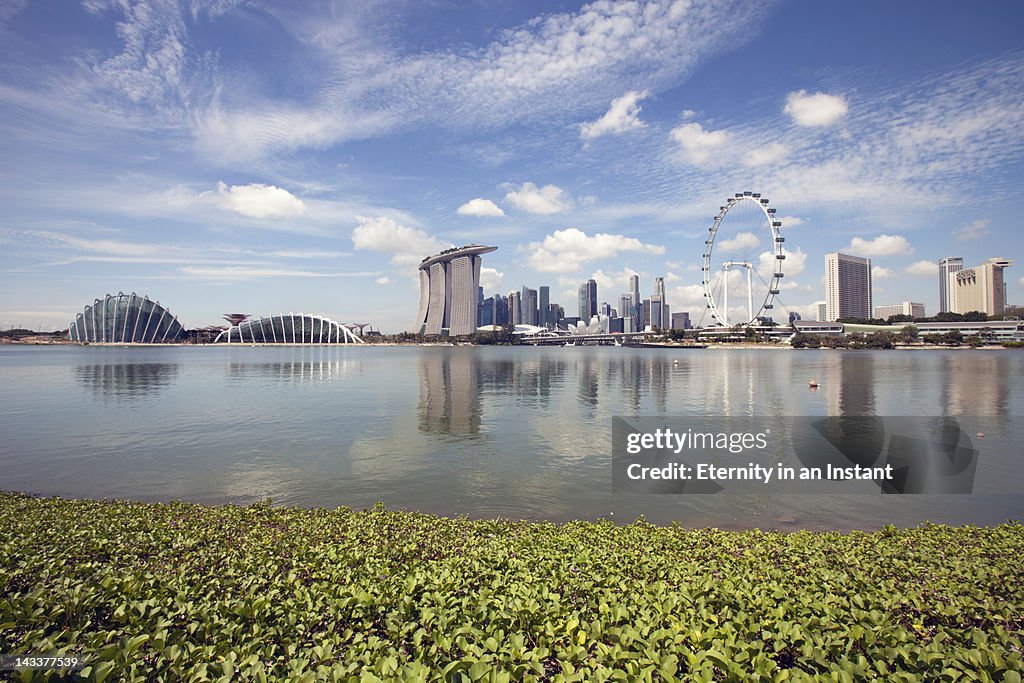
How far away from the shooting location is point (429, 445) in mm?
20656

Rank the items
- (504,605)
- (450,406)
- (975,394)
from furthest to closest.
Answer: (975,394)
(450,406)
(504,605)

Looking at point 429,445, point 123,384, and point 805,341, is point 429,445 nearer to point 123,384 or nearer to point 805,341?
point 123,384

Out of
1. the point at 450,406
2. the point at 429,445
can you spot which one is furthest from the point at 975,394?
the point at 429,445

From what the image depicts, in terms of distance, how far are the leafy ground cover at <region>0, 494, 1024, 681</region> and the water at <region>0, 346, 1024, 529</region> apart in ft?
16.7

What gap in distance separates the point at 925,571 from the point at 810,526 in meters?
5.57

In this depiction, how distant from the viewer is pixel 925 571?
6.59 m

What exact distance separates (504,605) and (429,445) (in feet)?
52.4

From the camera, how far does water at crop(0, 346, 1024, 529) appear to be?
1330 centimetres

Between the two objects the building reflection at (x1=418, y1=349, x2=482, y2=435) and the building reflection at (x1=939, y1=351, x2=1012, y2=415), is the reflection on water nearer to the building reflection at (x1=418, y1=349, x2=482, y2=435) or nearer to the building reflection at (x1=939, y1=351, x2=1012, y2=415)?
the building reflection at (x1=418, y1=349, x2=482, y2=435)

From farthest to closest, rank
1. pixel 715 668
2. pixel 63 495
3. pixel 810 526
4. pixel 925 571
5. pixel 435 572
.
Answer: pixel 63 495
pixel 810 526
pixel 925 571
pixel 435 572
pixel 715 668

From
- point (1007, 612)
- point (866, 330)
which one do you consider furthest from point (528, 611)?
point (866, 330)

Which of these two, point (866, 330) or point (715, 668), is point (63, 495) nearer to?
point (715, 668)

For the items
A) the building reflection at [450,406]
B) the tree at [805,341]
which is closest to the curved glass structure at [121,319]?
the building reflection at [450,406]

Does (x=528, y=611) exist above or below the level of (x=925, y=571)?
above
